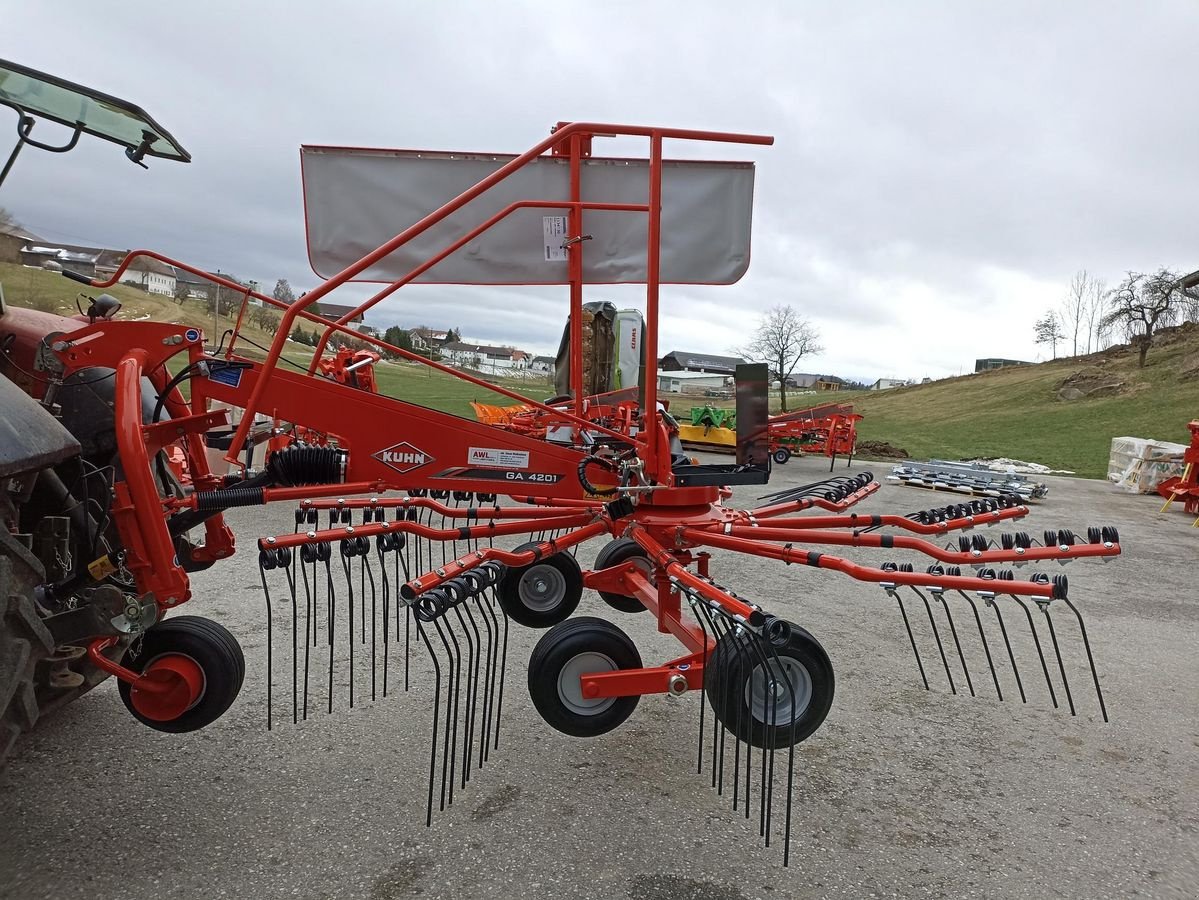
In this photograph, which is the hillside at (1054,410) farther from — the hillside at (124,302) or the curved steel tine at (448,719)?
the curved steel tine at (448,719)

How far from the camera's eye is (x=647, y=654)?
4.08 metres

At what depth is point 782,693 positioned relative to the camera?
2623mm

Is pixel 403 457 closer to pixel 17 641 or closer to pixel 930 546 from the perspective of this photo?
pixel 17 641

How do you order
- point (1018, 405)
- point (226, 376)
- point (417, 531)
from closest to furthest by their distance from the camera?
1. point (226, 376)
2. point (417, 531)
3. point (1018, 405)

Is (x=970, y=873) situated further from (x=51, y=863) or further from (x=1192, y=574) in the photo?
(x=1192, y=574)

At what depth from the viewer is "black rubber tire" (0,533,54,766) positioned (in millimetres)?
1926

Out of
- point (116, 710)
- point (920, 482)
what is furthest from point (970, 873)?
point (920, 482)

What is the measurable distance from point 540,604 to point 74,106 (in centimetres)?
314

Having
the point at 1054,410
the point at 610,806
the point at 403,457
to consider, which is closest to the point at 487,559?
the point at 403,457

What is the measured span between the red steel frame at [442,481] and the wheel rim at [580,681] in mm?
96

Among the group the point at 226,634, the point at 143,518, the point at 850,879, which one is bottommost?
the point at 850,879

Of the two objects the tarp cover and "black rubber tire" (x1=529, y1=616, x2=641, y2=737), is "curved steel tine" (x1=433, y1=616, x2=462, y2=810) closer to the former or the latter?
"black rubber tire" (x1=529, y1=616, x2=641, y2=737)

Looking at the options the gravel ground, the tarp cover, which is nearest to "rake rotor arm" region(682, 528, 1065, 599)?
the gravel ground

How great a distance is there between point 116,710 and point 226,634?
932 mm
